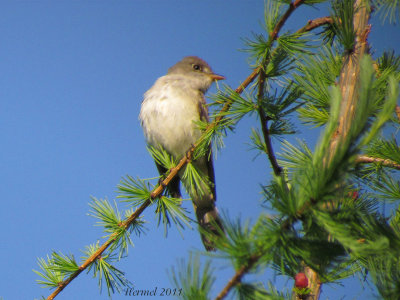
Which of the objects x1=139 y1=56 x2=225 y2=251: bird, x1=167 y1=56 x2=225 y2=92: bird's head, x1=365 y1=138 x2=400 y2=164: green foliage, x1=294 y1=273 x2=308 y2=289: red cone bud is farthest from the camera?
x1=167 y1=56 x2=225 y2=92: bird's head

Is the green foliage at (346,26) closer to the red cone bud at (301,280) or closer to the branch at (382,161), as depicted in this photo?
the branch at (382,161)

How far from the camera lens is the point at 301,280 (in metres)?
1.79

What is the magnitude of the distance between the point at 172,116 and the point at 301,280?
200 cm

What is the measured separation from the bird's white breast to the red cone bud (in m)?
1.86

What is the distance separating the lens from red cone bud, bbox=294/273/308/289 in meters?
1.79

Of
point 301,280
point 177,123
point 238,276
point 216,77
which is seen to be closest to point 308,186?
point 238,276

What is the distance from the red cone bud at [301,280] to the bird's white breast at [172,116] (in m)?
1.86

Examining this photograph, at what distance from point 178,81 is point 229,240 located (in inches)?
111

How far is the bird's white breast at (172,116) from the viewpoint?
355cm

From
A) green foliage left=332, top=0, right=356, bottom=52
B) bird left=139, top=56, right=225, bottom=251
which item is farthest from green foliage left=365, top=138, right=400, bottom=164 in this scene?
bird left=139, top=56, right=225, bottom=251

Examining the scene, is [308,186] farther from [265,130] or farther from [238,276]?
[265,130]

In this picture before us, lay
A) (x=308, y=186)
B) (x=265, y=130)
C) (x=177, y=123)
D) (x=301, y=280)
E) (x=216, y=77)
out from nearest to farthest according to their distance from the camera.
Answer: (x=308, y=186), (x=301, y=280), (x=265, y=130), (x=177, y=123), (x=216, y=77)

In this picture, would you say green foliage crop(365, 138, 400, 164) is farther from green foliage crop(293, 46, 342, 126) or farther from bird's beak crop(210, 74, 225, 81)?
bird's beak crop(210, 74, 225, 81)


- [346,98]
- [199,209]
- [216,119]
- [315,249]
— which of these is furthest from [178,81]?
[315,249]
